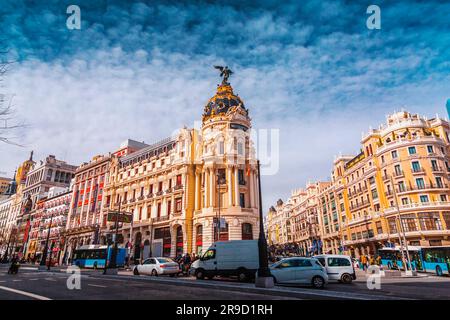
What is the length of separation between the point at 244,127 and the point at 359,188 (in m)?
24.3

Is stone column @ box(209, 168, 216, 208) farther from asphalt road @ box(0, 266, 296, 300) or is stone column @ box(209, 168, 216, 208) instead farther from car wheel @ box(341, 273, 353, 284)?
asphalt road @ box(0, 266, 296, 300)

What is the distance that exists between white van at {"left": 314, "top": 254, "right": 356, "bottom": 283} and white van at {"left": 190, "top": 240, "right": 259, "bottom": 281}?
424 centimetres

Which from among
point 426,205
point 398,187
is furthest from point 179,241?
point 426,205

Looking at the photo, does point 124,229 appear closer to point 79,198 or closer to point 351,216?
point 79,198

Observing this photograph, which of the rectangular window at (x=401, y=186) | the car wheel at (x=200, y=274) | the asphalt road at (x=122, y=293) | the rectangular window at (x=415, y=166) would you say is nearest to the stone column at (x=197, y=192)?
the car wheel at (x=200, y=274)

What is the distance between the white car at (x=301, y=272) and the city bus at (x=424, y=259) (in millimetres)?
17059

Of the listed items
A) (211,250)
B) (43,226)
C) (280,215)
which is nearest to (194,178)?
(211,250)

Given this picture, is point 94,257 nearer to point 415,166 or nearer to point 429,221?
A: point 429,221

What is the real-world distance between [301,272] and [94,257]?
28497mm

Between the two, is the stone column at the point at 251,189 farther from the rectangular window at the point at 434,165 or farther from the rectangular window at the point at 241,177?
the rectangular window at the point at 434,165

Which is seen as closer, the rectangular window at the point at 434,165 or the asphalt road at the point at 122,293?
the asphalt road at the point at 122,293

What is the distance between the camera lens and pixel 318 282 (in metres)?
13.0

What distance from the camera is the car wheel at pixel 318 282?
12.9m

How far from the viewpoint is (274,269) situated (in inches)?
552
